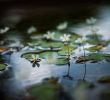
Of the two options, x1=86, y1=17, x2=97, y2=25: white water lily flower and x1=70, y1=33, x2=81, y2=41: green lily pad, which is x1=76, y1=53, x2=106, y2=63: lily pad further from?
x1=86, y1=17, x2=97, y2=25: white water lily flower

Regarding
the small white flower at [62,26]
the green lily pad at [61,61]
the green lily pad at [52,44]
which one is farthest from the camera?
the small white flower at [62,26]

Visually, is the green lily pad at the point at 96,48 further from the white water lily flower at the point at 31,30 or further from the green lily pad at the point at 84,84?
the white water lily flower at the point at 31,30

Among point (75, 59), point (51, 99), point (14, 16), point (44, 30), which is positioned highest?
point (14, 16)

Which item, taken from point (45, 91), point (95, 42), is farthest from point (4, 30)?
point (45, 91)

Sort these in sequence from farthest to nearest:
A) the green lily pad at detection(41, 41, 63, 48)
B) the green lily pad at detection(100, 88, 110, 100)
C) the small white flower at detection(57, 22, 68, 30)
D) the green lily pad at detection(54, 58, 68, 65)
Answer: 1. the small white flower at detection(57, 22, 68, 30)
2. the green lily pad at detection(41, 41, 63, 48)
3. the green lily pad at detection(54, 58, 68, 65)
4. the green lily pad at detection(100, 88, 110, 100)

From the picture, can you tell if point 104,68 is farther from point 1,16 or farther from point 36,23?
point 1,16

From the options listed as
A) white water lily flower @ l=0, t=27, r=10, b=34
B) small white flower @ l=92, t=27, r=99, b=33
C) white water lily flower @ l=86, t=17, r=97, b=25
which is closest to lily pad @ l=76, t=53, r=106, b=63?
small white flower @ l=92, t=27, r=99, b=33

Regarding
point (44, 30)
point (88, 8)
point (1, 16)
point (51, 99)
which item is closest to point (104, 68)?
point (51, 99)

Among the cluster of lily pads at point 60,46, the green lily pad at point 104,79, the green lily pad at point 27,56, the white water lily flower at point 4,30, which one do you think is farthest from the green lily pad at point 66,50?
the white water lily flower at point 4,30

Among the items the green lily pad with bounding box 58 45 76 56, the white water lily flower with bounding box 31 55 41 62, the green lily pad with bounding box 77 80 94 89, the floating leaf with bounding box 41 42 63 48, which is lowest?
the green lily pad with bounding box 77 80 94 89
